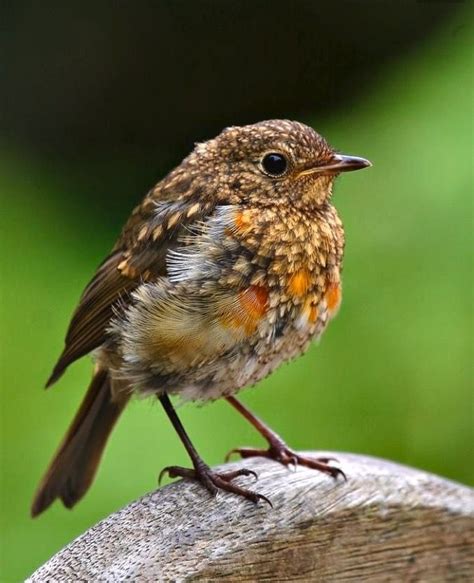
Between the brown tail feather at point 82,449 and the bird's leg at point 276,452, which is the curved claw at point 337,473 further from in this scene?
the brown tail feather at point 82,449

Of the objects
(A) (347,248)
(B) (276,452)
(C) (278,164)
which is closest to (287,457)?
(B) (276,452)

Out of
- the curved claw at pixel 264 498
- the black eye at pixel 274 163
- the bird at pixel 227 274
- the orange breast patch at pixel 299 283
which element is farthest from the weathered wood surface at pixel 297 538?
the black eye at pixel 274 163

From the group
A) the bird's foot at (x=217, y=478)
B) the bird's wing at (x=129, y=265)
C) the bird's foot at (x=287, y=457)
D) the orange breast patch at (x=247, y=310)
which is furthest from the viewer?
the bird's wing at (x=129, y=265)

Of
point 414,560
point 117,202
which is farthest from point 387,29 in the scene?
point 414,560

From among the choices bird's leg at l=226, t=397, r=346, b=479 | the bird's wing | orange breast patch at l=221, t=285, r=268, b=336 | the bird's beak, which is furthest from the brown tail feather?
the bird's beak

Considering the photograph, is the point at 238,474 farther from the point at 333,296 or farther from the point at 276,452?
the point at 333,296

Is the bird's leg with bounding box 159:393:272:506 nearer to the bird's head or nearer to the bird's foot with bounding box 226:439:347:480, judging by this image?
the bird's foot with bounding box 226:439:347:480
